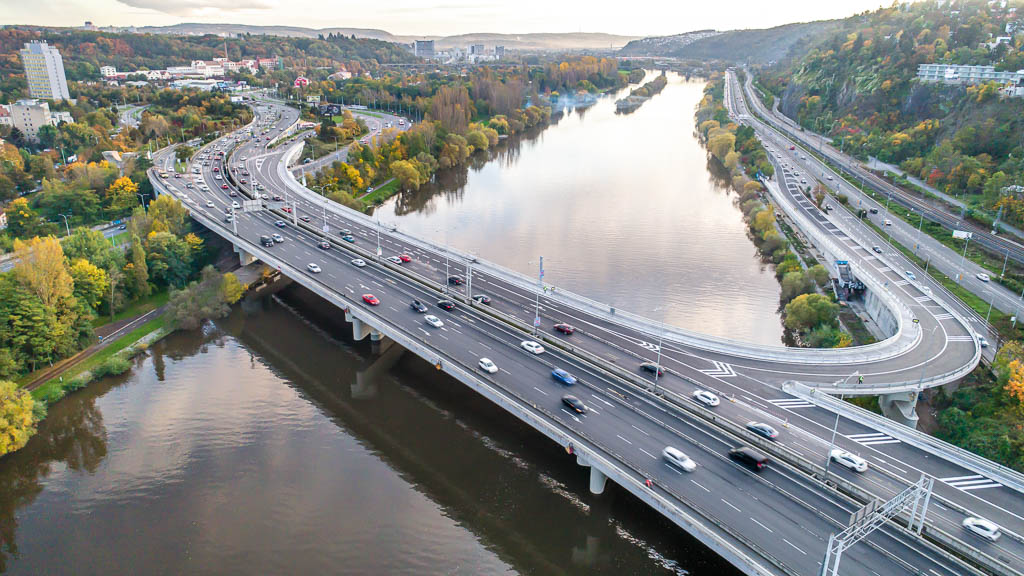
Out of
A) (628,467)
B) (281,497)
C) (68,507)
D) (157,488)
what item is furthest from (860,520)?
(68,507)

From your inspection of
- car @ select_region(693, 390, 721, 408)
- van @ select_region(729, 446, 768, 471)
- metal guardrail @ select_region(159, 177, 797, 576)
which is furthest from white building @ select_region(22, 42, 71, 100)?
van @ select_region(729, 446, 768, 471)

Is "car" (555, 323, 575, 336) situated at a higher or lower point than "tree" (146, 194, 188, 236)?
lower

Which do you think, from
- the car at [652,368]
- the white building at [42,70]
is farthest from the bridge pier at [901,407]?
the white building at [42,70]

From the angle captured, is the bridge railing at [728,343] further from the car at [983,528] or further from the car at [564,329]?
the car at [983,528]

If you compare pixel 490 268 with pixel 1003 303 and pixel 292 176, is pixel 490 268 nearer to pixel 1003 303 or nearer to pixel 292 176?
pixel 1003 303

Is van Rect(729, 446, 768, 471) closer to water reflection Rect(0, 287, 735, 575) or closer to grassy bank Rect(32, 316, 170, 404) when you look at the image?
water reflection Rect(0, 287, 735, 575)

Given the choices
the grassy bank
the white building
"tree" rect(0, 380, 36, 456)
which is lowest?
the grassy bank
